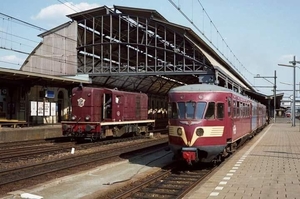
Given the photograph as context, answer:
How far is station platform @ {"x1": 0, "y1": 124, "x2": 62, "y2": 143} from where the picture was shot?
2351 centimetres

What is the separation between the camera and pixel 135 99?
92.3 ft

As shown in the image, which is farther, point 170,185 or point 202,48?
point 202,48

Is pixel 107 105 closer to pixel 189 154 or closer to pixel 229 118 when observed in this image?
pixel 229 118

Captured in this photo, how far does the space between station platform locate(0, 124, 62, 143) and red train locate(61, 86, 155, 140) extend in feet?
12.0

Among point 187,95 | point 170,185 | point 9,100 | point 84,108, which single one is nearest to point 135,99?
point 84,108

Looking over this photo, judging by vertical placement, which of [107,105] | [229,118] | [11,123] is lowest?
[11,123]

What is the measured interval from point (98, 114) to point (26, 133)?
521 cm

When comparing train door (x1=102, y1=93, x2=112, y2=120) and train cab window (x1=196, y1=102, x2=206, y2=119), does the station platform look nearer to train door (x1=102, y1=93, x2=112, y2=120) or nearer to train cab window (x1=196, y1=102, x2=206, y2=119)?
train door (x1=102, y1=93, x2=112, y2=120)

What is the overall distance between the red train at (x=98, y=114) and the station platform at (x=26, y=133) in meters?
3.65

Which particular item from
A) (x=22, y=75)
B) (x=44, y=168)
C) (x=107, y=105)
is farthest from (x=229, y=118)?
(x=22, y=75)

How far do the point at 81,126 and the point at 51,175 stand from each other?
10.4 m

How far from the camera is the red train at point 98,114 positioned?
73.5ft

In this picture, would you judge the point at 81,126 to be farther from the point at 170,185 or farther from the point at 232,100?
the point at 170,185

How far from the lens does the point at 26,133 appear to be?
82.3ft
